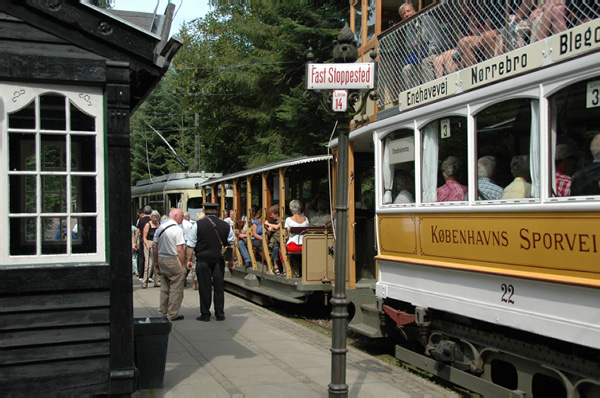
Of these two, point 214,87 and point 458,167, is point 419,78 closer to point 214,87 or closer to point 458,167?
point 458,167

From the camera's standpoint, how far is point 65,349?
17.8 ft

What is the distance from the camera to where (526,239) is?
559 cm

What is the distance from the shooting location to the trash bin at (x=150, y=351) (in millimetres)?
6195

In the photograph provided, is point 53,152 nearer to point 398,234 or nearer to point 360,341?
point 398,234

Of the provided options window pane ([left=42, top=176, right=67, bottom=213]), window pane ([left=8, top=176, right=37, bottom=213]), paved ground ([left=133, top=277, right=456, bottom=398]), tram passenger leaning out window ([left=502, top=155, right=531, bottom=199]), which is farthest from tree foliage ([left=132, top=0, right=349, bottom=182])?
window pane ([left=8, top=176, right=37, bottom=213])

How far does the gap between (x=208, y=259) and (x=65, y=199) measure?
16.6 feet

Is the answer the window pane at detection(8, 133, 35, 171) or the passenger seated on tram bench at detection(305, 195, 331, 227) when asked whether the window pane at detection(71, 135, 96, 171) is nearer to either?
the window pane at detection(8, 133, 35, 171)

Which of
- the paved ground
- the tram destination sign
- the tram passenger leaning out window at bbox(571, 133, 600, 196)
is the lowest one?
the paved ground

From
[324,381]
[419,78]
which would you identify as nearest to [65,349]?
[324,381]

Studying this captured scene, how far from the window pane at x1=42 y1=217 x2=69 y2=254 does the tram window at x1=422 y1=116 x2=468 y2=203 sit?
383cm

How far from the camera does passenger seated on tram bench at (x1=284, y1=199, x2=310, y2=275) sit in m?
11.4

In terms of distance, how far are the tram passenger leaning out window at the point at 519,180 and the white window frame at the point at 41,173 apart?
3.64 metres

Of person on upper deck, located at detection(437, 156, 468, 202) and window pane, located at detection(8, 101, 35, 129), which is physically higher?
window pane, located at detection(8, 101, 35, 129)

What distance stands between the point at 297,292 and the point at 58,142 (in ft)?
21.0
